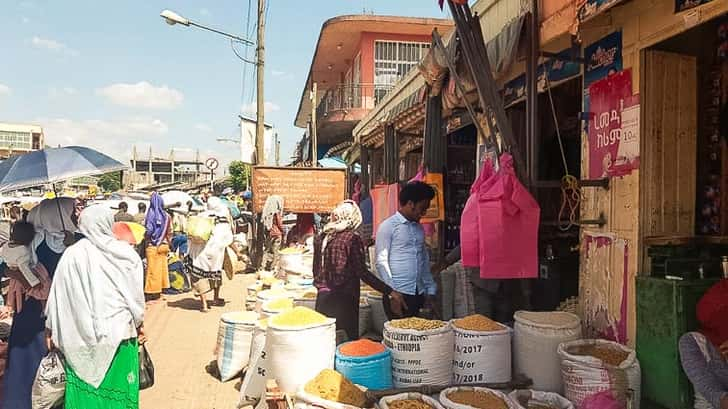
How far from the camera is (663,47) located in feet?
10.1

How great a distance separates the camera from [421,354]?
327cm

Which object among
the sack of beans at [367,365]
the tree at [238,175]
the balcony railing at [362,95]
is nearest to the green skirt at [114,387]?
the sack of beans at [367,365]

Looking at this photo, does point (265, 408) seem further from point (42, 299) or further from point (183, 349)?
point (183, 349)

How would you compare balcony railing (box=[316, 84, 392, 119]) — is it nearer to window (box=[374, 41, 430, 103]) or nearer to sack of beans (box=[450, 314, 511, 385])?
window (box=[374, 41, 430, 103])

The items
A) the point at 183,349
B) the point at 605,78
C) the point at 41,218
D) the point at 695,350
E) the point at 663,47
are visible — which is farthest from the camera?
the point at 183,349

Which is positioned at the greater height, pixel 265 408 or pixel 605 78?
pixel 605 78

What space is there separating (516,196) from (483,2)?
2774 mm

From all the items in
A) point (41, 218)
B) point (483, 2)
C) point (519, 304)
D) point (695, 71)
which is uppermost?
point (483, 2)

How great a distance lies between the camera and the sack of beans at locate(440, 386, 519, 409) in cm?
288

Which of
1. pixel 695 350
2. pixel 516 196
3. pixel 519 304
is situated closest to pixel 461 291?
pixel 519 304

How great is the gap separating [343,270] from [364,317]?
125cm

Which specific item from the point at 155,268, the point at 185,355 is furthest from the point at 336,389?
the point at 155,268

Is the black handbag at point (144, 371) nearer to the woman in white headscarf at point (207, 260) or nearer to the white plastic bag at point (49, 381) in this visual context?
→ the white plastic bag at point (49, 381)

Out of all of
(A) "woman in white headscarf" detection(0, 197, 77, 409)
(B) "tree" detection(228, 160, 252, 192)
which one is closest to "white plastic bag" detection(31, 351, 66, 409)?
(A) "woman in white headscarf" detection(0, 197, 77, 409)
